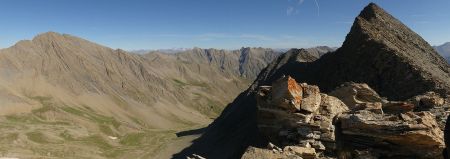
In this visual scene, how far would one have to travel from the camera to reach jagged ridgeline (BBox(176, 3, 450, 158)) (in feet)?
97.1

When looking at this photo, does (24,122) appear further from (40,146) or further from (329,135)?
(329,135)

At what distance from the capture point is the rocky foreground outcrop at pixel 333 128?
29062 millimetres

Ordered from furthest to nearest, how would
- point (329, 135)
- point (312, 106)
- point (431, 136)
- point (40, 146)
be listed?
point (40, 146), point (312, 106), point (329, 135), point (431, 136)

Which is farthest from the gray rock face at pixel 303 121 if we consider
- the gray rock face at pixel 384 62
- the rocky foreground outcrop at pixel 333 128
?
the gray rock face at pixel 384 62

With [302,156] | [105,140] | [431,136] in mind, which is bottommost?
[105,140]

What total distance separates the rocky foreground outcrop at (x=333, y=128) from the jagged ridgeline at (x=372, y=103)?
0.22ft

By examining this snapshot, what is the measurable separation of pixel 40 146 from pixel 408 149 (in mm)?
145452

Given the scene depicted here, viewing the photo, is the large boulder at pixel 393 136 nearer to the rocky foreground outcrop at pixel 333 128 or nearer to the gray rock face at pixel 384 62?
the rocky foreground outcrop at pixel 333 128

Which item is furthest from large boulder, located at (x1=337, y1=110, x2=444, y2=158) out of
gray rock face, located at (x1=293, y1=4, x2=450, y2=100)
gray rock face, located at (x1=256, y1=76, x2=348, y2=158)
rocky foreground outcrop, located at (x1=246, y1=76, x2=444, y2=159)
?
gray rock face, located at (x1=293, y1=4, x2=450, y2=100)

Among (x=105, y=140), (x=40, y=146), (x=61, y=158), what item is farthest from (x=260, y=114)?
(x=105, y=140)

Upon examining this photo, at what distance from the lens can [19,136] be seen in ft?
526

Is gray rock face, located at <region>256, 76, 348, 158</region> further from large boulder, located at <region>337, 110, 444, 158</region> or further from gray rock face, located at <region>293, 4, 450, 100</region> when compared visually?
gray rock face, located at <region>293, 4, 450, 100</region>

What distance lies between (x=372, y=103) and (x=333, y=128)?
7714 millimetres

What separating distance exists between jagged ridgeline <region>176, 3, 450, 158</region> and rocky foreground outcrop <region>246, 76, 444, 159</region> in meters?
0.07
